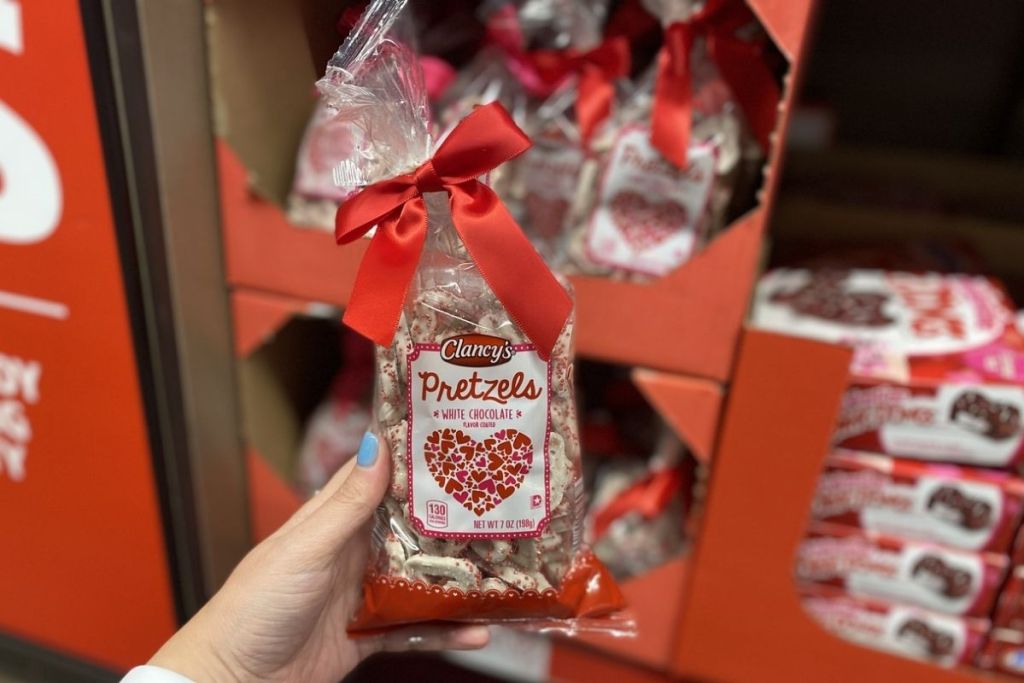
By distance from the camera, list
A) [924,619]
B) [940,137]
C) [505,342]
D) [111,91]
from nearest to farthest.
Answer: [505,342], [111,91], [924,619], [940,137]

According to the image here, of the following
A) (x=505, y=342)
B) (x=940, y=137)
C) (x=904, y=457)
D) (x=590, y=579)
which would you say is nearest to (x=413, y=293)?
(x=505, y=342)

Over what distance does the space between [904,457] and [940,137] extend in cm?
72

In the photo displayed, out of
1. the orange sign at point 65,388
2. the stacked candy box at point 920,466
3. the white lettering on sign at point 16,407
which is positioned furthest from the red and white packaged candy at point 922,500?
the white lettering on sign at point 16,407

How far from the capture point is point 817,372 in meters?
0.71

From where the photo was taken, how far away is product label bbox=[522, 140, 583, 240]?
0.81 m

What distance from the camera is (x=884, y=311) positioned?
852mm

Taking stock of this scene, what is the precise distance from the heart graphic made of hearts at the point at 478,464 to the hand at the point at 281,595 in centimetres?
5

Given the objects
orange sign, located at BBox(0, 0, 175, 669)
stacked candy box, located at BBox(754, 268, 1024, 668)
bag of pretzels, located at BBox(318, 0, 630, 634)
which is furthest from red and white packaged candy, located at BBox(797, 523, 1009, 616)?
orange sign, located at BBox(0, 0, 175, 669)

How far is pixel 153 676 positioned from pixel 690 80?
708 millimetres

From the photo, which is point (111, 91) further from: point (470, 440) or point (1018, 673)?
point (1018, 673)

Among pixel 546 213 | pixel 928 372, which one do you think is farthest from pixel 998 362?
pixel 546 213

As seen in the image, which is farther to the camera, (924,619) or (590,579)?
(924,619)

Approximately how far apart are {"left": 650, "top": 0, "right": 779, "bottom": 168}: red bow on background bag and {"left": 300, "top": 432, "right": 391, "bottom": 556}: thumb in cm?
41

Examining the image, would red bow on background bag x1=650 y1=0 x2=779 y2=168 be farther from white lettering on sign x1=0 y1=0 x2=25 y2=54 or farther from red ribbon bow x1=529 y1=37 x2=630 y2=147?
white lettering on sign x1=0 y1=0 x2=25 y2=54
